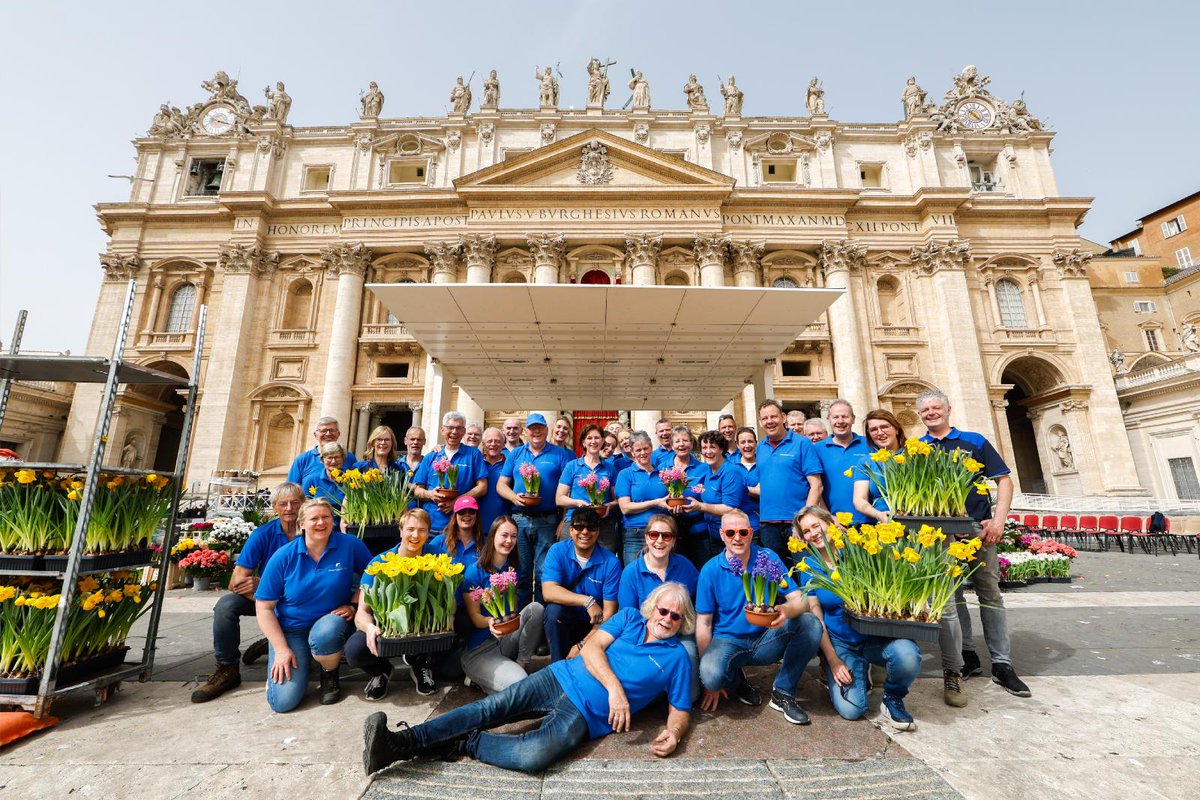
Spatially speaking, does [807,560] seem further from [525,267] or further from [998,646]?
[525,267]

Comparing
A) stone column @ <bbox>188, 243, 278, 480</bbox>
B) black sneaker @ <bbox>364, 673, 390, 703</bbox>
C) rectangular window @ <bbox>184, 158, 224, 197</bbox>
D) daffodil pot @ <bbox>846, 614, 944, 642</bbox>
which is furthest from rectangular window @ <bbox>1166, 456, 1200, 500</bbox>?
rectangular window @ <bbox>184, 158, 224, 197</bbox>

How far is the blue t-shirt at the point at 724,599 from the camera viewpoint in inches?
147

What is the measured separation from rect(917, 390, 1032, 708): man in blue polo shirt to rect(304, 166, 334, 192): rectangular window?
104 ft

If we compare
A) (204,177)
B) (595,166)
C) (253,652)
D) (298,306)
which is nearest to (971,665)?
(253,652)

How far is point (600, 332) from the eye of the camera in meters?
10.6

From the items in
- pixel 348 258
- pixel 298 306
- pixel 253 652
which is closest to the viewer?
pixel 253 652

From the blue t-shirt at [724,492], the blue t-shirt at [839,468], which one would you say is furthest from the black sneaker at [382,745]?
the blue t-shirt at [839,468]

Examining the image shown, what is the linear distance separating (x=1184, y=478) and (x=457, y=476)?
104ft

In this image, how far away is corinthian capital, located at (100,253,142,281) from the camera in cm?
2523

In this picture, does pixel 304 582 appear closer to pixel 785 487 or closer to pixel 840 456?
pixel 785 487

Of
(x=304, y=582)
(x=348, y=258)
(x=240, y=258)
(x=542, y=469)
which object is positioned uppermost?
(x=240, y=258)

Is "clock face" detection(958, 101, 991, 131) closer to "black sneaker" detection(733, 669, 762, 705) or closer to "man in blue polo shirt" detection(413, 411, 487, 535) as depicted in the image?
"man in blue polo shirt" detection(413, 411, 487, 535)

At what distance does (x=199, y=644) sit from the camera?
566cm

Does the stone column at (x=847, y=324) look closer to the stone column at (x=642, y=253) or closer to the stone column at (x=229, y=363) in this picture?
the stone column at (x=642, y=253)
